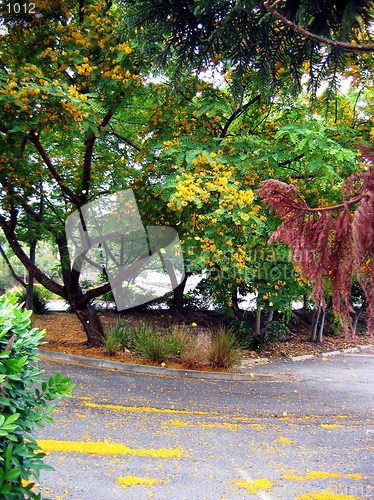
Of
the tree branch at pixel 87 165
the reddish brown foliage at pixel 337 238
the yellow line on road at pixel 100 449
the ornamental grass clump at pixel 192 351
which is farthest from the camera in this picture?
the ornamental grass clump at pixel 192 351

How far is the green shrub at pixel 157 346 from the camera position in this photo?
391 inches

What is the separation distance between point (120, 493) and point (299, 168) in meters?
6.61

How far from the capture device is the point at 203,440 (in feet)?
17.3

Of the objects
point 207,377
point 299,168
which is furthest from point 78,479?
point 299,168

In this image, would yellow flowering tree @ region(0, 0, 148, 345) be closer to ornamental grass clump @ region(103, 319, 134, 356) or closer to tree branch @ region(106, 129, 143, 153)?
tree branch @ region(106, 129, 143, 153)

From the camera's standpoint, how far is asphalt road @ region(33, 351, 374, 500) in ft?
12.6

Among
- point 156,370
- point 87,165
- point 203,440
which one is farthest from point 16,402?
point 87,165

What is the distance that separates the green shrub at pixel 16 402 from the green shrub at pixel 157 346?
7.22 metres

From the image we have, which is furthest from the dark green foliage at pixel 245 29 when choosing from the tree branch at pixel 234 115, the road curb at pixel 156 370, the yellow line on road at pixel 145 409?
the road curb at pixel 156 370

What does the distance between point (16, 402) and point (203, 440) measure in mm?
3329

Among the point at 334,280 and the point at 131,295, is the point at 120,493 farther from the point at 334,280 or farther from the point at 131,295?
the point at 131,295

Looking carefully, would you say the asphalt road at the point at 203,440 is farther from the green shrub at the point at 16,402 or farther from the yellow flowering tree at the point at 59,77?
the yellow flowering tree at the point at 59,77

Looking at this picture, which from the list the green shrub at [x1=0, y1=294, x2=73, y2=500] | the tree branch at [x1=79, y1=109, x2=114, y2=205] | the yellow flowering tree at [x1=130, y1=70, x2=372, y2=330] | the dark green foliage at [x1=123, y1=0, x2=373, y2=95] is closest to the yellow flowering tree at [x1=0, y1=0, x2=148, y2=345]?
the tree branch at [x1=79, y1=109, x2=114, y2=205]

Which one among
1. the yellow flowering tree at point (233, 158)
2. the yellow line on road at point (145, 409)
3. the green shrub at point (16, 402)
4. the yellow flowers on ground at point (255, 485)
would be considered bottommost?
the yellow line on road at point (145, 409)
